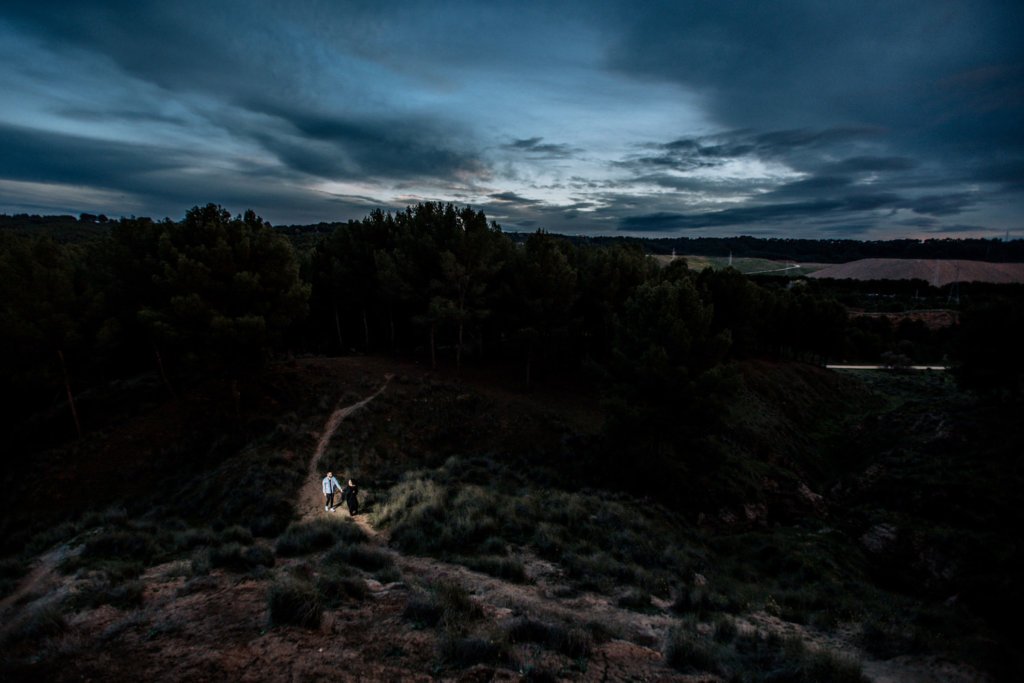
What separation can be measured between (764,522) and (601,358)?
1872 cm

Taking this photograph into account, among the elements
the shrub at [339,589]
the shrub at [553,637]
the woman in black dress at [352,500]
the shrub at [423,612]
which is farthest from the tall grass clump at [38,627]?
the woman in black dress at [352,500]

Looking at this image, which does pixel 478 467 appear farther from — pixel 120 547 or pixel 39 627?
pixel 39 627

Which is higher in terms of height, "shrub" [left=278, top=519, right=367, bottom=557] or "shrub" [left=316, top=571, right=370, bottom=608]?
"shrub" [left=316, top=571, right=370, bottom=608]

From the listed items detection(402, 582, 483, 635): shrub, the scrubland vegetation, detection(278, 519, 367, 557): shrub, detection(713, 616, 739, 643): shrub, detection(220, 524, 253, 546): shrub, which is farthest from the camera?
detection(220, 524, 253, 546): shrub

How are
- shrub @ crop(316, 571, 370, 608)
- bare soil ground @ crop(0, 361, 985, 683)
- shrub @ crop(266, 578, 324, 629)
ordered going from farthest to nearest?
shrub @ crop(316, 571, 370, 608)
shrub @ crop(266, 578, 324, 629)
bare soil ground @ crop(0, 361, 985, 683)

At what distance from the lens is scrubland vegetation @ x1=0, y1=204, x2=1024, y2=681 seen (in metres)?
9.42

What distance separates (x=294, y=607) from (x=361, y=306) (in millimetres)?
35249

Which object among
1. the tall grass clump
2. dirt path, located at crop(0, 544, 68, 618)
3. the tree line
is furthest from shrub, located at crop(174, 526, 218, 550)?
the tree line

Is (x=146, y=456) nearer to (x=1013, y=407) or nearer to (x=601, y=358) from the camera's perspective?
(x=601, y=358)

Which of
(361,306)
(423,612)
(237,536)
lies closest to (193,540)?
(237,536)

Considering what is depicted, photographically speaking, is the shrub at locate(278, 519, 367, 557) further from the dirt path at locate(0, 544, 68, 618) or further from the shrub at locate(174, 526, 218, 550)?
the dirt path at locate(0, 544, 68, 618)

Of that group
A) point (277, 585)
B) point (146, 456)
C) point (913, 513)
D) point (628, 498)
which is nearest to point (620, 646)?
point (277, 585)

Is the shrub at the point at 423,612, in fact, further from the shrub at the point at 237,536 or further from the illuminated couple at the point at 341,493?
the illuminated couple at the point at 341,493

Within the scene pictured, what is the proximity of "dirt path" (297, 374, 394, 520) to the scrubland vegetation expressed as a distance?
0.44 m
